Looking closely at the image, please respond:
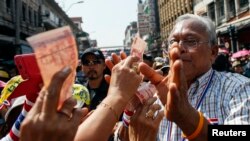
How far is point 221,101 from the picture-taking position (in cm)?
203

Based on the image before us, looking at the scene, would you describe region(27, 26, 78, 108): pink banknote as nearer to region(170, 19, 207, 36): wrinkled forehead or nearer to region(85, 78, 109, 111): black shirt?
region(170, 19, 207, 36): wrinkled forehead

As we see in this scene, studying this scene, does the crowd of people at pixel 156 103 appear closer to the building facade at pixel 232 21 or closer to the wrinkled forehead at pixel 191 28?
the wrinkled forehead at pixel 191 28

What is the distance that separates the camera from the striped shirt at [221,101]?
1.91m

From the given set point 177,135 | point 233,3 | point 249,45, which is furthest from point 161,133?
point 233,3

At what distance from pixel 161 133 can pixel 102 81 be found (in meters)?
2.24

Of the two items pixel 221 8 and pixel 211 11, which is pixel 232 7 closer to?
pixel 221 8

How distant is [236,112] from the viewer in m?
1.91

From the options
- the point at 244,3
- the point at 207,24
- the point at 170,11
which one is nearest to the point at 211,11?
the point at 244,3

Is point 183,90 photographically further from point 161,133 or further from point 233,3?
point 233,3

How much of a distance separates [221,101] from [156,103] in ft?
1.19

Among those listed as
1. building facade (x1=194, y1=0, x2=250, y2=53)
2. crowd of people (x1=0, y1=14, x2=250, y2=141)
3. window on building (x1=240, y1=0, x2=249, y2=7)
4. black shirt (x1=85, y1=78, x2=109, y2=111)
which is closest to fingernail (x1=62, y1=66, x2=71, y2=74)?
crowd of people (x1=0, y1=14, x2=250, y2=141)

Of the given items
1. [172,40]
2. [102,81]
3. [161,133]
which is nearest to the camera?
[161,133]

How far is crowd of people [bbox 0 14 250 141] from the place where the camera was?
1151mm

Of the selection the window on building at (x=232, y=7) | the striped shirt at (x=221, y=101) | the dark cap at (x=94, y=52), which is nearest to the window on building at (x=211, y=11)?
the window on building at (x=232, y=7)
